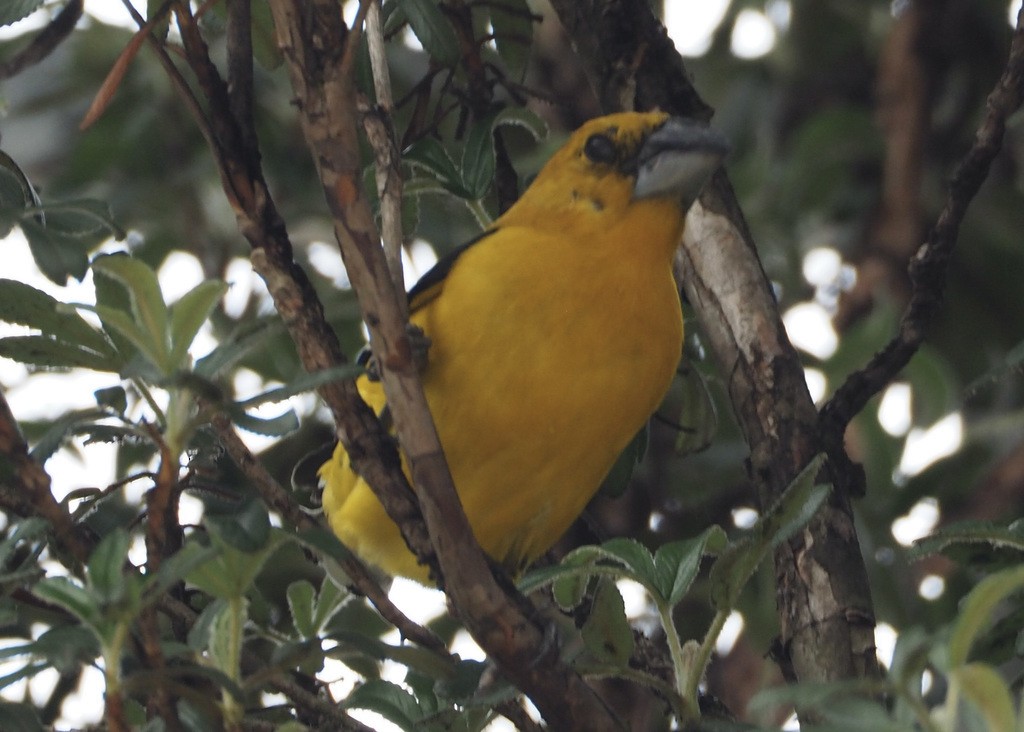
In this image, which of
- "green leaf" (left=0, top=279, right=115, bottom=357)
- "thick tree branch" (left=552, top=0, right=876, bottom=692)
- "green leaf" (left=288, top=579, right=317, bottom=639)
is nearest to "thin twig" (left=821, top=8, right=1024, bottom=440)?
"thick tree branch" (left=552, top=0, right=876, bottom=692)

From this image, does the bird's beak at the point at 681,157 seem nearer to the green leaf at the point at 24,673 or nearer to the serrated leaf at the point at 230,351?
the serrated leaf at the point at 230,351

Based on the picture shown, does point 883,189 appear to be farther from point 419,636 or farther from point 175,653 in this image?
point 175,653

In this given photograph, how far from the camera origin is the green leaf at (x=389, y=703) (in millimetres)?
1978

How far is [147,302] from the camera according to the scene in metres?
1.74

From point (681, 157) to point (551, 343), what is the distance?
19.7 inches

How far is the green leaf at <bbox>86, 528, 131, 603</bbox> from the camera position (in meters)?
1.52

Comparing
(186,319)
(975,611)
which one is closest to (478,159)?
(186,319)

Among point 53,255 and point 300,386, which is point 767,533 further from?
point 53,255

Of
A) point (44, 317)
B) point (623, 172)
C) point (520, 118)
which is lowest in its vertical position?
point (44, 317)

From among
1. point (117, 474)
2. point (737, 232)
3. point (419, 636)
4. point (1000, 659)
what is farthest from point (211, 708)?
point (117, 474)

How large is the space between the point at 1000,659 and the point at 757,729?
0.60 m

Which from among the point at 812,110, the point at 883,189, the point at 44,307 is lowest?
the point at 44,307

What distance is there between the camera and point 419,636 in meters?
2.16

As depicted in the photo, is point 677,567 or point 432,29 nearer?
point 677,567
